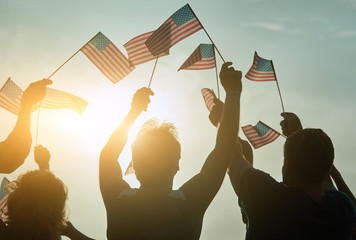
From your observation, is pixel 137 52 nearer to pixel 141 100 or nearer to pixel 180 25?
pixel 180 25

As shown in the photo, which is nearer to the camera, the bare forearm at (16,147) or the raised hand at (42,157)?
the bare forearm at (16,147)

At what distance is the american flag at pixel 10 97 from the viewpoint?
7.79 m

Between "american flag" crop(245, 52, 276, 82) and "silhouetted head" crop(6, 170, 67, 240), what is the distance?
21.7 ft

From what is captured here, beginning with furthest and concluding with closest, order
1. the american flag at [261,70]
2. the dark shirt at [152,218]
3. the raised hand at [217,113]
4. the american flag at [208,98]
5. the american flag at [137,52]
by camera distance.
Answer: the american flag at [261,70], the american flag at [208,98], the american flag at [137,52], the raised hand at [217,113], the dark shirt at [152,218]

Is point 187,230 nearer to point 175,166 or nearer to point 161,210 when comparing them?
point 161,210

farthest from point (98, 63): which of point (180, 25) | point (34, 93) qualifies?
point (34, 93)

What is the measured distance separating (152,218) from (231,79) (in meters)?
1.16

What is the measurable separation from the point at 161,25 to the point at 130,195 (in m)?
5.13

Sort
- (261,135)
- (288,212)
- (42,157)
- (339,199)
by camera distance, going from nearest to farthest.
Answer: (288,212)
(339,199)
(42,157)
(261,135)

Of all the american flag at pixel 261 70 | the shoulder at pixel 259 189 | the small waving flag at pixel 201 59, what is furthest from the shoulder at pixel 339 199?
the american flag at pixel 261 70

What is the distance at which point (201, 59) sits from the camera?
8.27 meters

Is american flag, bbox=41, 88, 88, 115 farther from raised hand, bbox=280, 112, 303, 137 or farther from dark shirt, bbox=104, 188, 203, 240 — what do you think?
dark shirt, bbox=104, 188, 203, 240

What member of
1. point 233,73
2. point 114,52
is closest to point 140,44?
point 114,52

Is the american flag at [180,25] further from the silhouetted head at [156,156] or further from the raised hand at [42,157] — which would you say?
the silhouetted head at [156,156]
